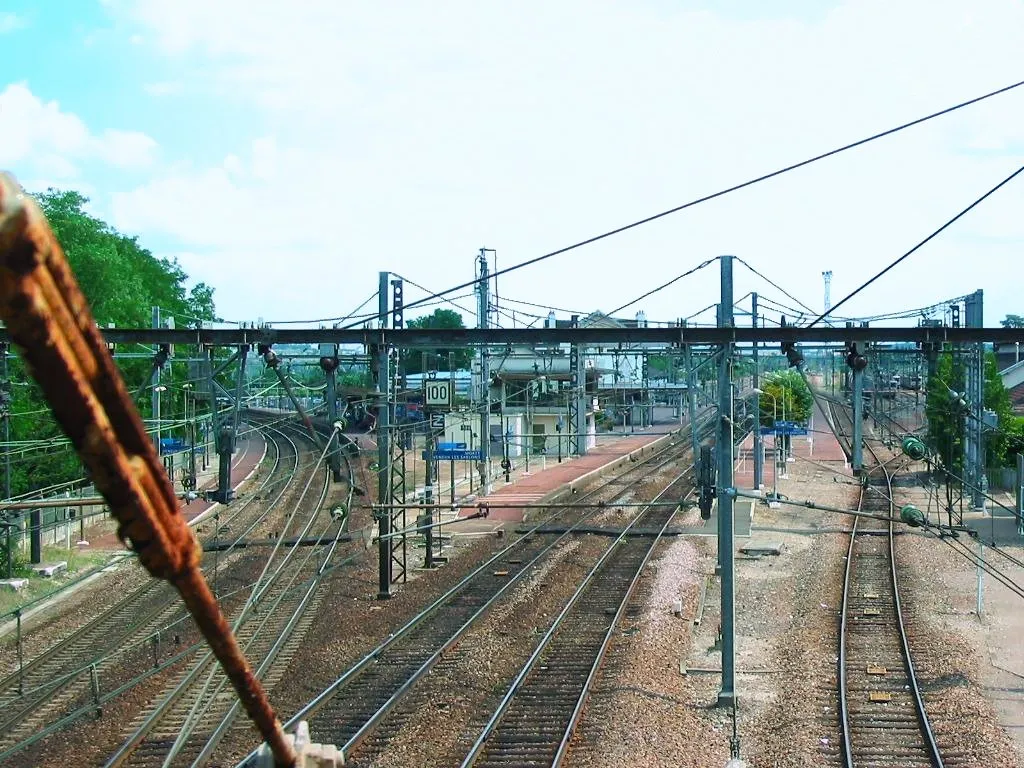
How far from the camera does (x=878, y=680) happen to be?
34.1 ft

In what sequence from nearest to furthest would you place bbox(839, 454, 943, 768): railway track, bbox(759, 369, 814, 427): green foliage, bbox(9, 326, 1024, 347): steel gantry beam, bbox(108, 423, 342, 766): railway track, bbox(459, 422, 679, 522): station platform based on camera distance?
bbox(108, 423, 342, 766): railway track → bbox(839, 454, 943, 768): railway track → bbox(9, 326, 1024, 347): steel gantry beam → bbox(459, 422, 679, 522): station platform → bbox(759, 369, 814, 427): green foliage

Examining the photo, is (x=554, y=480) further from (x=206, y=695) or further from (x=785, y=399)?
(x=206, y=695)

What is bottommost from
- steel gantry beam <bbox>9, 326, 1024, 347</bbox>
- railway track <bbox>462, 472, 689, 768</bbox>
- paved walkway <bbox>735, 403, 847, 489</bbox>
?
railway track <bbox>462, 472, 689, 768</bbox>

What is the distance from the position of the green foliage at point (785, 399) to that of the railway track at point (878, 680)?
17.9 metres

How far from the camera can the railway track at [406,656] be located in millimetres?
8898

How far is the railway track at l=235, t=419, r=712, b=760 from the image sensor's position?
8.90 m

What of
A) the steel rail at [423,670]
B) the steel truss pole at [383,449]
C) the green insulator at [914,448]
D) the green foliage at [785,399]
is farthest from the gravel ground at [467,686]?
the green foliage at [785,399]

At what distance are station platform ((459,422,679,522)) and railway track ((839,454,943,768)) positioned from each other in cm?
428

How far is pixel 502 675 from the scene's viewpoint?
10398 millimetres

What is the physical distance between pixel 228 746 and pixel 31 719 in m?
2.35

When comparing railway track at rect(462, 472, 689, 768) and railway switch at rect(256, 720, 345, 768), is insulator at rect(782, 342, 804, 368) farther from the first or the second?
railway switch at rect(256, 720, 345, 768)

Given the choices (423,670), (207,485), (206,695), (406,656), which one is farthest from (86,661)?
(207,485)

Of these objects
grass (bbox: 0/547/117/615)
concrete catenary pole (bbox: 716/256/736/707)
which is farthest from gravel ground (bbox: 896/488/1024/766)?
grass (bbox: 0/547/117/615)

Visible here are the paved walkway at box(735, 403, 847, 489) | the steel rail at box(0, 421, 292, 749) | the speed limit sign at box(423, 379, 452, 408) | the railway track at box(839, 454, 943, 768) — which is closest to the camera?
the railway track at box(839, 454, 943, 768)
